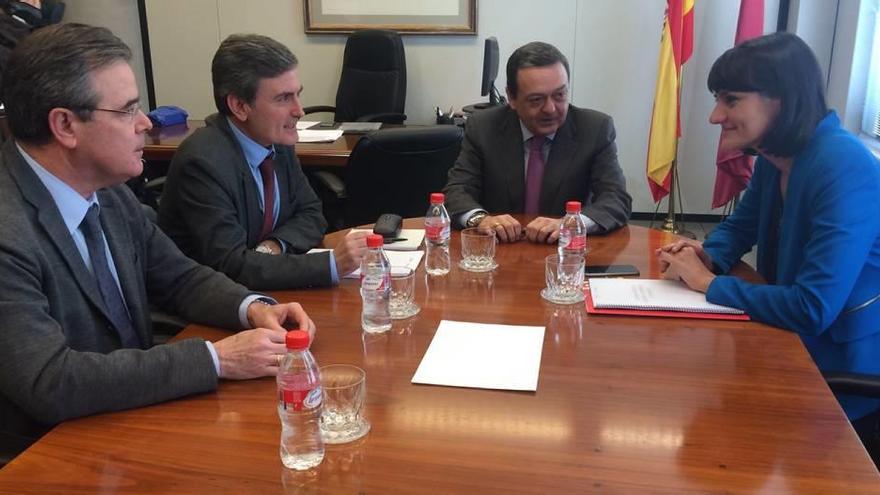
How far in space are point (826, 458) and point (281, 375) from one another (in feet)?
2.49

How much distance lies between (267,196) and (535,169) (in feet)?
3.03

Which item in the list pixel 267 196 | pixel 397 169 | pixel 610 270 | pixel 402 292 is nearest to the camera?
pixel 402 292

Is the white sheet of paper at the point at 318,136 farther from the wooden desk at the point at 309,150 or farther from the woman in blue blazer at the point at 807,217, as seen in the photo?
the woman in blue blazer at the point at 807,217

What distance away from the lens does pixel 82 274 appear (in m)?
1.32

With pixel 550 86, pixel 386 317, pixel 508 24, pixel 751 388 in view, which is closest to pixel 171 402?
pixel 386 317

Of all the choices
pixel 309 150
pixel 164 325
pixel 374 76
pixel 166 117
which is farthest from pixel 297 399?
pixel 374 76

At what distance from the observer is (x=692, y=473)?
994 millimetres

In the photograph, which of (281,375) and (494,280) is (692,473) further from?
(494,280)

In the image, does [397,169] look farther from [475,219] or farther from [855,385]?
[855,385]

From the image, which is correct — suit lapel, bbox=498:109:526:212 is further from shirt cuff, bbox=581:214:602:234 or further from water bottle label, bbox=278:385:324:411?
water bottle label, bbox=278:385:324:411

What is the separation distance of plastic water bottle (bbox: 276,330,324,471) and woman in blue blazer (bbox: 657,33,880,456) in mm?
946

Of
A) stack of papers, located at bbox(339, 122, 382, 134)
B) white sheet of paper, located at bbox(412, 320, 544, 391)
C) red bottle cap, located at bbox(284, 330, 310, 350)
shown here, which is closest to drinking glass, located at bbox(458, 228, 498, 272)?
white sheet of paper, located at bbox(412, 320, 544, 391)

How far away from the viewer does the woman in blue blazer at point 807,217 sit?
1.51m

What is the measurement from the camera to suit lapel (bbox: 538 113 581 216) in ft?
8.25
